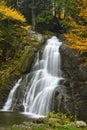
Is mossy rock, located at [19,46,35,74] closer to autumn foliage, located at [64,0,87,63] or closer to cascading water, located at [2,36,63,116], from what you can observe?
cascading water, located at [2,36,63,116]

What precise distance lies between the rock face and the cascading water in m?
0.84

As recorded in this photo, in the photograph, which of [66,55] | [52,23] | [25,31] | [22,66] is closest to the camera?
[66,55]

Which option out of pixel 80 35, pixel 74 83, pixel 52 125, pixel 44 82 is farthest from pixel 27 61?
pixel 52 125

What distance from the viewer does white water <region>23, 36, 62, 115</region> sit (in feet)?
74.9

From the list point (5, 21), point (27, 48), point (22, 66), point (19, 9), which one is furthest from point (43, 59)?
point (19, 9)

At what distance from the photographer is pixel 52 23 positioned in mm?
39688

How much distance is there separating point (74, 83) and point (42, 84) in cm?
267

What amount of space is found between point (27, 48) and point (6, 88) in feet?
20.8

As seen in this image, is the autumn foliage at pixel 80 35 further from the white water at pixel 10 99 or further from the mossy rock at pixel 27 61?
the white water at pixel 10 99

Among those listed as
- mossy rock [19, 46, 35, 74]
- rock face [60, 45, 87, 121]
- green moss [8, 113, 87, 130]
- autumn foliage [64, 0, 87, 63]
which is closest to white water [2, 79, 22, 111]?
mossy rock [19, 46, 35, 74]

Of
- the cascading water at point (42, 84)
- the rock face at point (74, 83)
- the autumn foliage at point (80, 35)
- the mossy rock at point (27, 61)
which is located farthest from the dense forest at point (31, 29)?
the cascading water at point (42, 84)

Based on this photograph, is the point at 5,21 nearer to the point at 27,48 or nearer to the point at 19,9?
the point at 27,48

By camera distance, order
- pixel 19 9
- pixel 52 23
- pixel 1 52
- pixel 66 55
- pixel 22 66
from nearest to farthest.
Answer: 1. pixel 66 55
2. pixel 22 66
3. pixel 1 52
4. pixel 52 23
5. pixel 19 9

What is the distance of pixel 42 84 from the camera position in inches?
965
